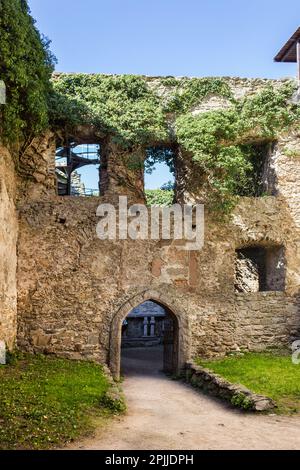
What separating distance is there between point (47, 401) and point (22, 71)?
22.6 ft

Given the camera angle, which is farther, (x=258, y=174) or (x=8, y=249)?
(x=258, y=174)

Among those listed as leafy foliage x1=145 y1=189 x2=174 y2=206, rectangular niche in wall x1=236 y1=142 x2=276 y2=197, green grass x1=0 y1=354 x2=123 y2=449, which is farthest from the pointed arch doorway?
leafy foliage x1=145 y1=189 x2=174 y2=206

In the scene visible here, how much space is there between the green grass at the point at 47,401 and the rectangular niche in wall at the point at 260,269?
592cm

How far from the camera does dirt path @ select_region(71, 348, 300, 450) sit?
6.43 metres

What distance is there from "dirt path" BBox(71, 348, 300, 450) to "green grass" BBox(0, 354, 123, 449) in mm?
409

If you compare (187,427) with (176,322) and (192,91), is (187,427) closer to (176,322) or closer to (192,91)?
(176,322)

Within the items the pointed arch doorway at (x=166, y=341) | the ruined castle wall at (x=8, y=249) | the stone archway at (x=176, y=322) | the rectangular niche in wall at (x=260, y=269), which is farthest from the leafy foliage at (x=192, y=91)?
the pointed arch doorway at (x=166, y=341)

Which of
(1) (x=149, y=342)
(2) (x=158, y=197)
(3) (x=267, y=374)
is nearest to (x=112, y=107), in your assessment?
(3) (x=267, y=374)

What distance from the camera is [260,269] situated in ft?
51.7

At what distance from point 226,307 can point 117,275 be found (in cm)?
→ 318

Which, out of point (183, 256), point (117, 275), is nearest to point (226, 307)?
point (183, 256)

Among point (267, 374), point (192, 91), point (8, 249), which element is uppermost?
point (192, 91)

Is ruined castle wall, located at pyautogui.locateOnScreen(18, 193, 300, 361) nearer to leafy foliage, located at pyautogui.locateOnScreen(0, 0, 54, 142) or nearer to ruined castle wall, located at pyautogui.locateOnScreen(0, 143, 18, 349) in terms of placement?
ruined castle wall, located at pyautogui.locateOnScreen(0, 143, 18, 349)
